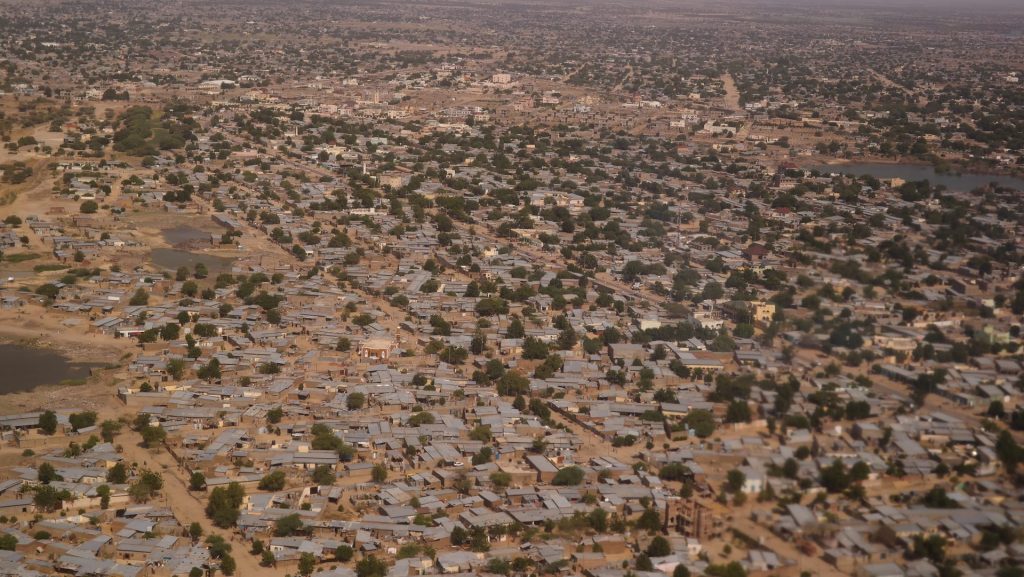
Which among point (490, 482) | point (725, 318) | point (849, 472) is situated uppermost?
point (849, 472)

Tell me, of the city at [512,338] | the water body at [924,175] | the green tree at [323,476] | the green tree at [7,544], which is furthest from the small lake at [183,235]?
the water body at [924,175]

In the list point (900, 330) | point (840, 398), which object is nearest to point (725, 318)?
point (900, 330)

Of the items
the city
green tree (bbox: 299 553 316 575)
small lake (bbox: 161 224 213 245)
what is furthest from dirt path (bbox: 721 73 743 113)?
green tree (bbox: 299 553 316 575)

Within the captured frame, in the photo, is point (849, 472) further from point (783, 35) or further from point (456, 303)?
point (783, 35)

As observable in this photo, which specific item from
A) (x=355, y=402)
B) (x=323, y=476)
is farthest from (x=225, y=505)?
(x=355, y=402)

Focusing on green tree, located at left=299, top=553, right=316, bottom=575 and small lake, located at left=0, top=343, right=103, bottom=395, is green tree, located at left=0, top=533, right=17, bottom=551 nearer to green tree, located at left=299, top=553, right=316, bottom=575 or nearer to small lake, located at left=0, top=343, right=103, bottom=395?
green tree, located at left=299, top=553, right=316, bottom=575
